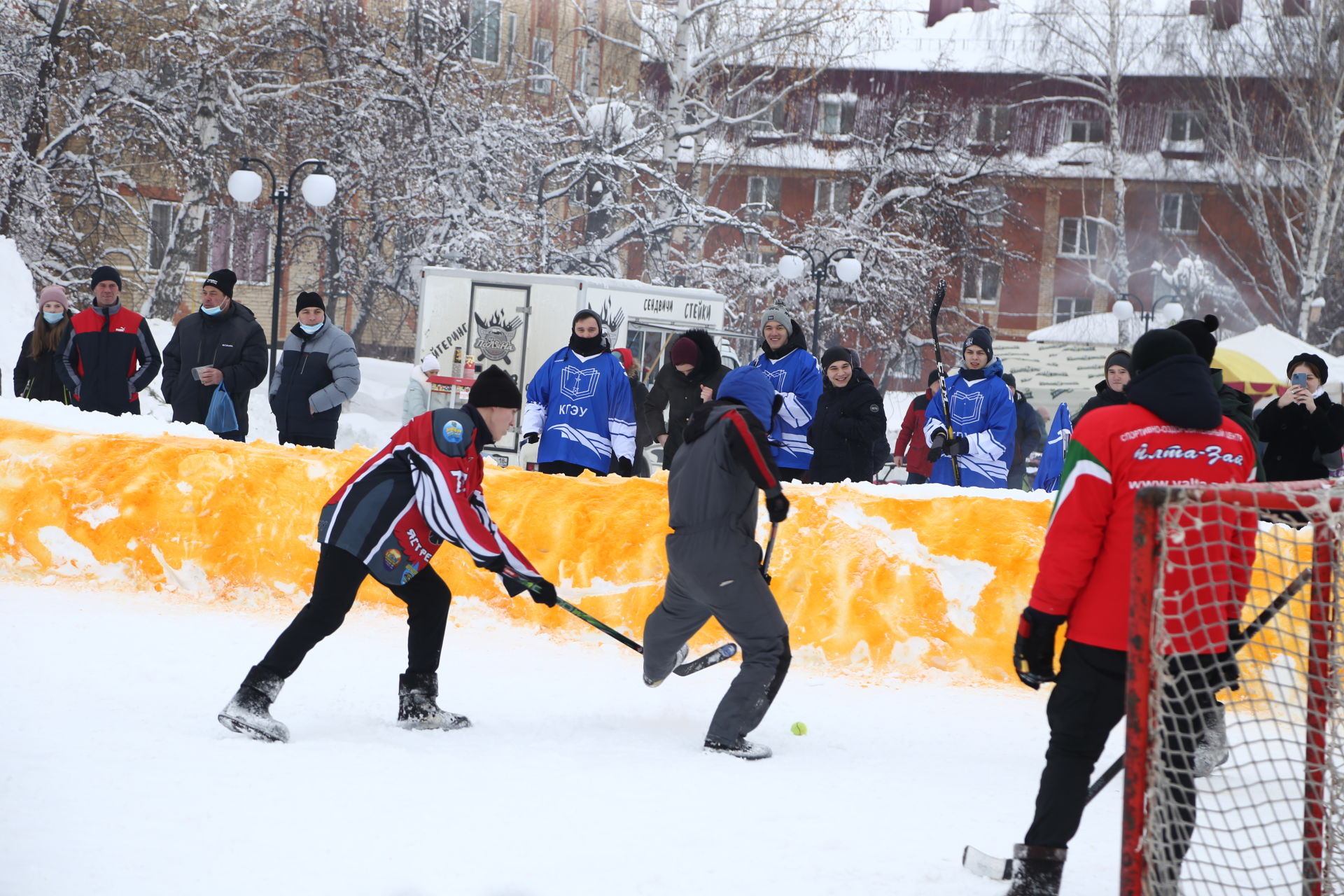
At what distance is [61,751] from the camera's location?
4.55m

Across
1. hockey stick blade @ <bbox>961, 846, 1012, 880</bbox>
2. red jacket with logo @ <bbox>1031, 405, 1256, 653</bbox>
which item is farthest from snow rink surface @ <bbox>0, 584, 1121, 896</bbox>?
red jacket with logo @ <bbox>1031, 405, 1256, 653</bbox>

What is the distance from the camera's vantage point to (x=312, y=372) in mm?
8789

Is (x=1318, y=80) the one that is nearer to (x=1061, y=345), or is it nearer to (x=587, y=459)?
(x=1061, y=345)

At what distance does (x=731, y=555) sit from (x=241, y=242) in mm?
26178

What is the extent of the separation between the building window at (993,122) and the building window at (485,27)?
12990 mm

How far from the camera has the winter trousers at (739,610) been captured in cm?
503

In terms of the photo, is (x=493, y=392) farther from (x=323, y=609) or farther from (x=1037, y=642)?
(x=1037, y=642)

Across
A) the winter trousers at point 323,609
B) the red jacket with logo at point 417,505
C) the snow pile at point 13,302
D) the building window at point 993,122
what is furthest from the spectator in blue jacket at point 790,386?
the building window at point 993,122

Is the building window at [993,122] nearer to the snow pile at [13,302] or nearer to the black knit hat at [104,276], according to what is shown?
the snow pile at [13,302]

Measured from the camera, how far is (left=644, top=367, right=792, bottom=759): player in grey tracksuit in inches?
198

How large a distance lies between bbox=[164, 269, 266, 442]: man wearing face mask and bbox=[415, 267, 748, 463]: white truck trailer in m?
7.61

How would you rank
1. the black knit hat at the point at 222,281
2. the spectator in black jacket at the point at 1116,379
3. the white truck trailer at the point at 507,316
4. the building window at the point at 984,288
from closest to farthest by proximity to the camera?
the spectator in black jacket at the point at 1116,379
the black knit hat at the point at 222,281
the white truck trailer at the point at 507,316
the building window at the point at 984,288

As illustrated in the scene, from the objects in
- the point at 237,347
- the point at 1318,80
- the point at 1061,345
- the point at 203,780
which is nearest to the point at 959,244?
the point at 1061,345

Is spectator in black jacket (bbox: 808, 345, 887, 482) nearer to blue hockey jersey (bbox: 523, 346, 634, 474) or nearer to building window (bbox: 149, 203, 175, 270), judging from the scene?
blue hockey jersey (bbox: 523, 346, 634, 474)
